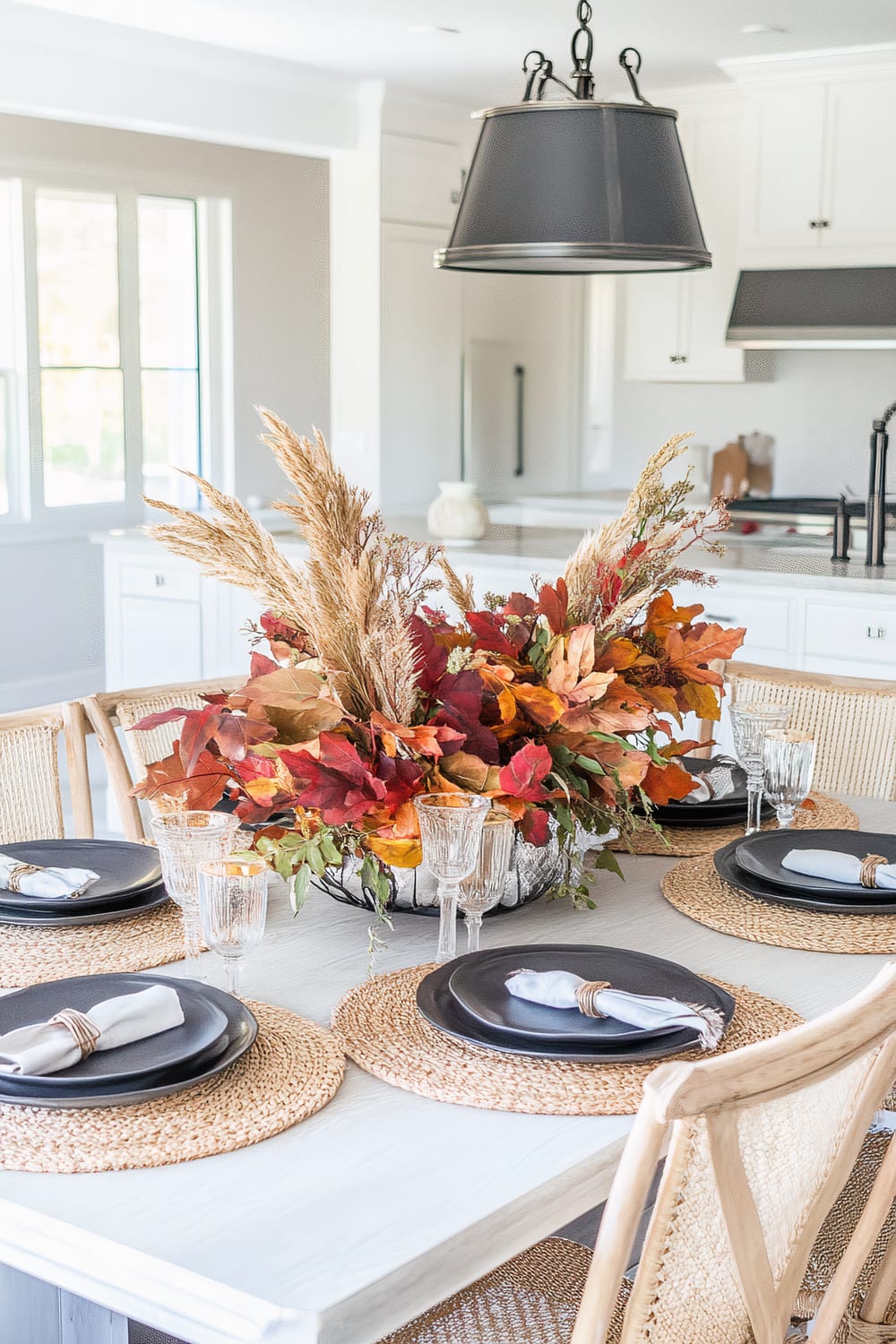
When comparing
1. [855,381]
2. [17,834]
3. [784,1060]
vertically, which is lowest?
[17,834]

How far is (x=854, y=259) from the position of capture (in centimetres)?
580

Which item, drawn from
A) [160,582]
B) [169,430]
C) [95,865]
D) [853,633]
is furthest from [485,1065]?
[169,430]

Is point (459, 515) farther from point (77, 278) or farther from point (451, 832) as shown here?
point (451, 832)

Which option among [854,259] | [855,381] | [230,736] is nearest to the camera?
[230,736]

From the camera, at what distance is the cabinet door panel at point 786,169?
5.75m

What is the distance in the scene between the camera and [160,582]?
15.5 feet

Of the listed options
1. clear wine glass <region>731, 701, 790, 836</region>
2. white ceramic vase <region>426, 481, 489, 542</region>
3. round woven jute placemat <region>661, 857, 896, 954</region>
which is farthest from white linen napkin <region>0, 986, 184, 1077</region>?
white ceramic vase <region>426, 481, 489, 542</region>

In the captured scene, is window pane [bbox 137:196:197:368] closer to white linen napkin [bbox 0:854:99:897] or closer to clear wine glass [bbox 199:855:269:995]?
white linen napkin [bbox 0:854:99:897]

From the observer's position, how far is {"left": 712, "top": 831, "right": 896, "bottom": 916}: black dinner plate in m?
1.72

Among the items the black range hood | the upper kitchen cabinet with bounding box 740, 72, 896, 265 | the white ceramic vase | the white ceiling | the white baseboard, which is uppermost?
the white ceiling

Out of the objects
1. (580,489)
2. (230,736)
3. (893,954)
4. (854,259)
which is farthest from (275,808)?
(580,489)

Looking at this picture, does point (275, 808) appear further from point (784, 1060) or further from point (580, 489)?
point (580, 489)

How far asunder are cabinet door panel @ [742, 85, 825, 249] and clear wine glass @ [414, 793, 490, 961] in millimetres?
4973

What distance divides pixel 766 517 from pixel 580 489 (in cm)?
133
